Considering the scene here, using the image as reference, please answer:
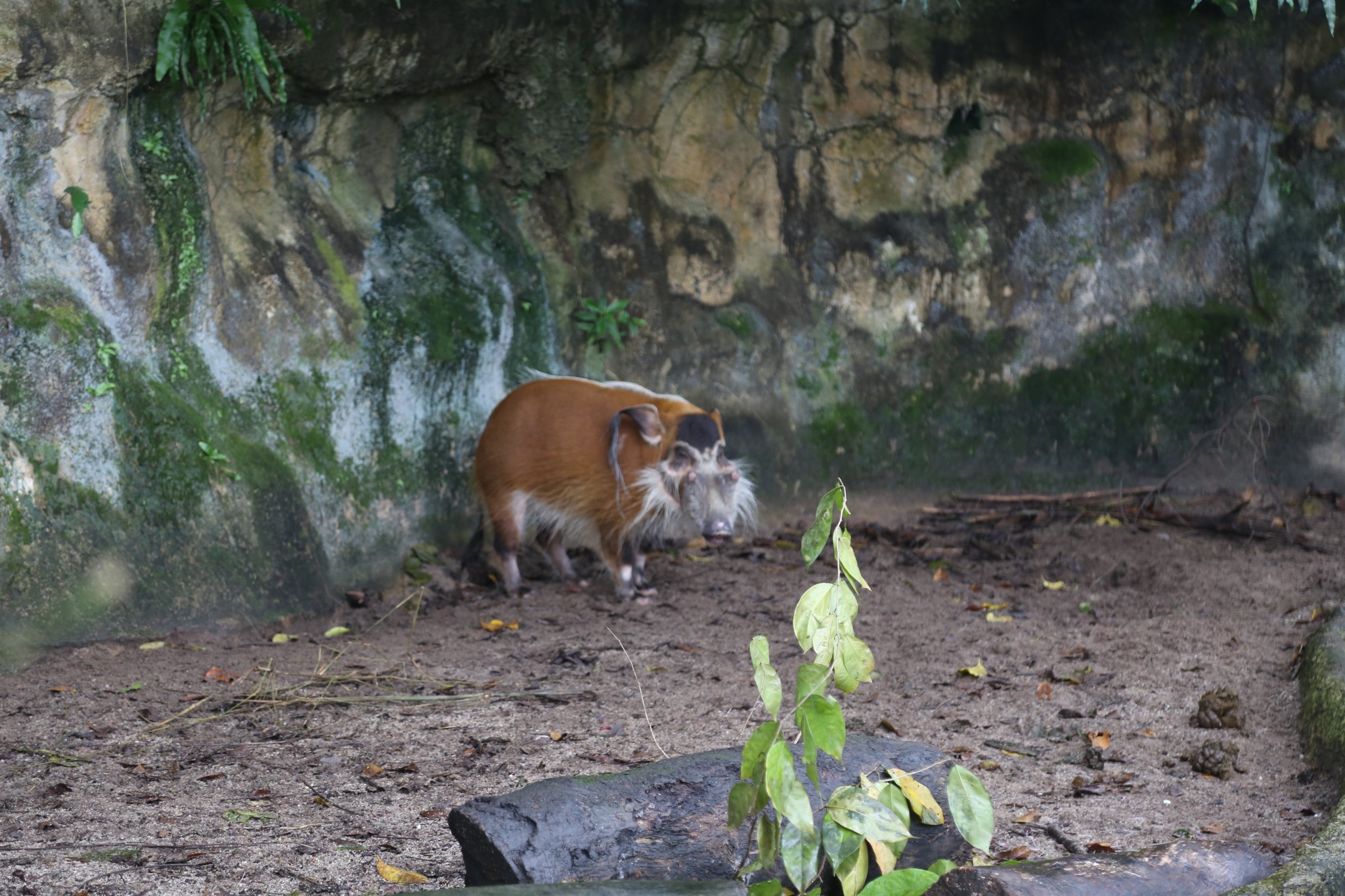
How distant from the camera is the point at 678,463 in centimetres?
563

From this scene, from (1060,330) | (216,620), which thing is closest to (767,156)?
(1060,330)

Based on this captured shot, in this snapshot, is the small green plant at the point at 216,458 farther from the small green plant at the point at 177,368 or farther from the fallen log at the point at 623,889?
the fallen log at the point at 623,889

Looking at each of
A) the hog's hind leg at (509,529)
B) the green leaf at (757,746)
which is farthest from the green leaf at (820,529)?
the hog's hind leg at (509,529)

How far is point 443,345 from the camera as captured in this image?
19.1 ft

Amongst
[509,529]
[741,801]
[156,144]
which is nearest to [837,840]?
[741,801]

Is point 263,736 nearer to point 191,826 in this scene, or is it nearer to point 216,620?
point 191,826

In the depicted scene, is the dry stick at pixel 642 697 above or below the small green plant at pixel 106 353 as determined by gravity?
below

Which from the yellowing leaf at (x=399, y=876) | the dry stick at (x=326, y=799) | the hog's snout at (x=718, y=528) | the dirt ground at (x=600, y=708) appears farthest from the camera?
the hog's snout at (x=718, y=528)

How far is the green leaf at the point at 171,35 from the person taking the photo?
4477 mm

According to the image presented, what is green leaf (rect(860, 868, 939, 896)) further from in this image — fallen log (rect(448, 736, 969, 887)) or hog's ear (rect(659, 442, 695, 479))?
hog's ear (rect(659, 442, 695, 479))

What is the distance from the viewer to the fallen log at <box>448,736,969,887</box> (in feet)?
7.97

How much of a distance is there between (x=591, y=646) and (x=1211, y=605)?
239cm

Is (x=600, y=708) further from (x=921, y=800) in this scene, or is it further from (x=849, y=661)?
(x=849, y=661)

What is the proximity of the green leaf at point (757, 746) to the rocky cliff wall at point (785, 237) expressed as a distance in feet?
10.5
